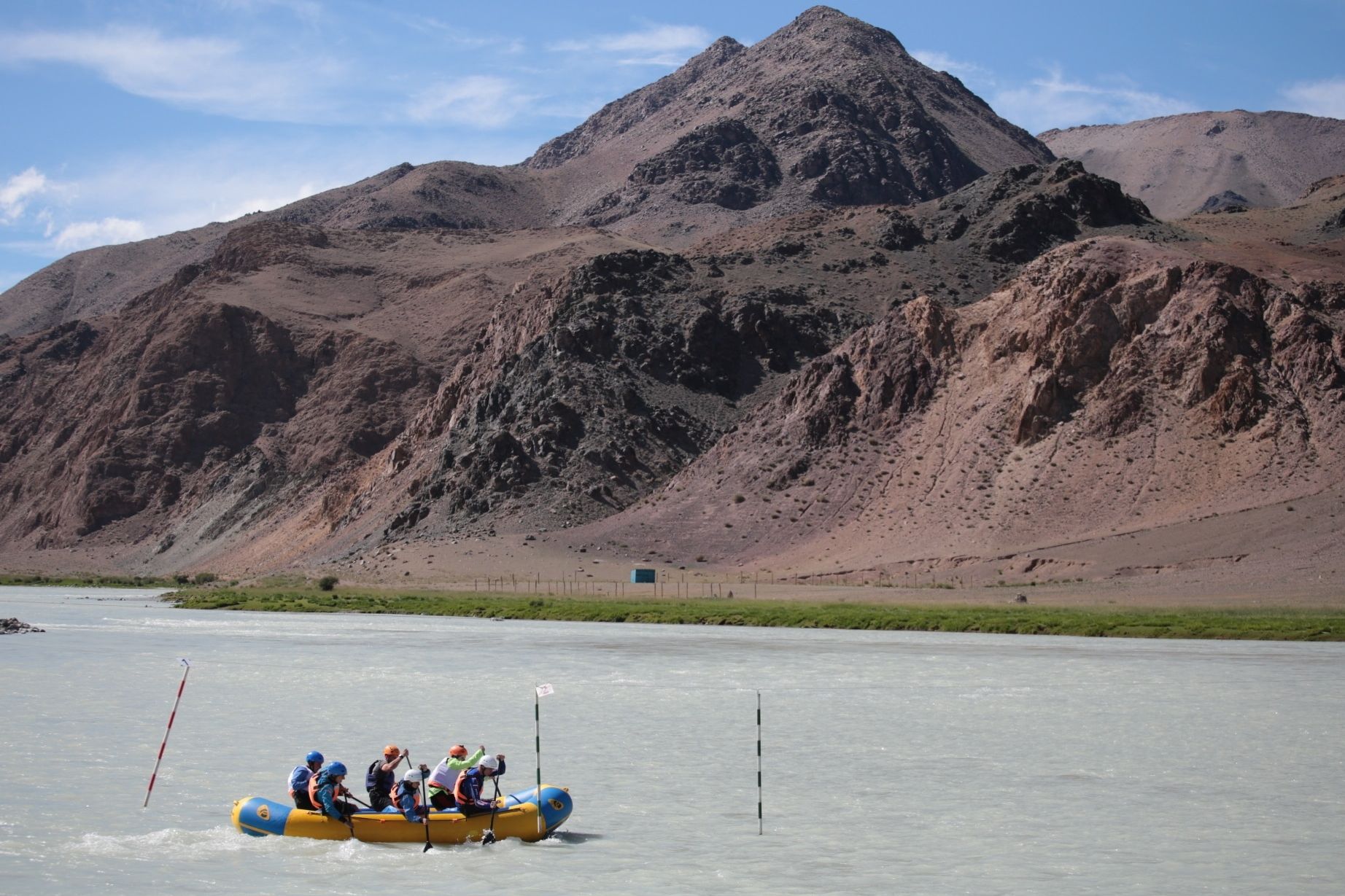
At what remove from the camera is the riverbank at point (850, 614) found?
2189 inches

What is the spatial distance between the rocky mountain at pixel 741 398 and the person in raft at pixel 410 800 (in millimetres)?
58710

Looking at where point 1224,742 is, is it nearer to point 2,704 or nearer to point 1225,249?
point 2,704

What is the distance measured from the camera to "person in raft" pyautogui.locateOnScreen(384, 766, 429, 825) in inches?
787

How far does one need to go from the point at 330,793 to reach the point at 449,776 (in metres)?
1.54

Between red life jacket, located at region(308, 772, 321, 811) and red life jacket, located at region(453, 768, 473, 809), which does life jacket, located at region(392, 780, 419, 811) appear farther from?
red life jacket, located at region(308, 772, 321, 811)

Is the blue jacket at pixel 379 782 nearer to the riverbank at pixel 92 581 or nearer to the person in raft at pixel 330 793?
the person in raft at pixel 330 793

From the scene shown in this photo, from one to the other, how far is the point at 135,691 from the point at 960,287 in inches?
3579

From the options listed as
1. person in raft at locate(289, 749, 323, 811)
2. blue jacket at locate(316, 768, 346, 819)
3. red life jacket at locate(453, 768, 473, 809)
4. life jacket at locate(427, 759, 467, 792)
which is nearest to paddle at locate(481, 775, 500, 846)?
red life jacket at locate(453, 768, 473, 809)

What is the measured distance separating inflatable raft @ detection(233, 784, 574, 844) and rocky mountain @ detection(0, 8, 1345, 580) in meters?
58.0

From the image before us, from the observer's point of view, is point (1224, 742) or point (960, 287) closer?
point (1224, 742)

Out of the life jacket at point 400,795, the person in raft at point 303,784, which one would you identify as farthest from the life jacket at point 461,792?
the person in raft at point 303,784

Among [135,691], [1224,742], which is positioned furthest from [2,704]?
[1224,742]

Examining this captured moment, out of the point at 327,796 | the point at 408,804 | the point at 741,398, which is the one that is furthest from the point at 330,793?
the point at 741,398

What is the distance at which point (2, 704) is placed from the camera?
32969mm
